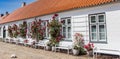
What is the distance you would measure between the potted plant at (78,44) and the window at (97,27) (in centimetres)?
87

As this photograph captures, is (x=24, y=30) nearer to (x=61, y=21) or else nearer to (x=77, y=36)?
(x=61, y=21)

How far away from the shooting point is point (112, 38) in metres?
13.6

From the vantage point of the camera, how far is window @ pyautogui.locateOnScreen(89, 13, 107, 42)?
47.3 feet

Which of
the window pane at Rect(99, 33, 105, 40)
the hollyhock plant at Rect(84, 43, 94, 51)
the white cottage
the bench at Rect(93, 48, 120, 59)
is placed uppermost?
the white cottage

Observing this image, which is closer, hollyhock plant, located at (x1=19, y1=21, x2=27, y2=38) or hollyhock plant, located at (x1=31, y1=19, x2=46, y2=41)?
hollyhock plant, located at (x1=31, y1=19, x2=46, y2=41)

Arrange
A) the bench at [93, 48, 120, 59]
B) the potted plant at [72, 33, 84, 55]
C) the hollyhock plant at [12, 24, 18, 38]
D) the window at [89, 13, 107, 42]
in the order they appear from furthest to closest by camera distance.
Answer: the hollyhock plant at [12, 24, 18, 38] < the potted plant at [72, 33, 84, 55] < the window at [89, 13, 107, 42] < the bench at [93, 48, 120, 59]

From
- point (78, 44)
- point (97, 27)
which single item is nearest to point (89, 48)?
point (78, 44)

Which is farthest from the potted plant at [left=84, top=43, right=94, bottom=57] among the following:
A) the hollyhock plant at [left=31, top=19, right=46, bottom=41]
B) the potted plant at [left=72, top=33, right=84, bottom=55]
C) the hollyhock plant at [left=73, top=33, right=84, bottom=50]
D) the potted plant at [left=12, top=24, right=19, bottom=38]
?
the potted plant at [left=12, top=24, right=19, bottom=38]

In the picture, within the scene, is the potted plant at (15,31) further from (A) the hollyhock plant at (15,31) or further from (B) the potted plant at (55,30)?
(B) the potted plant at (55,30)

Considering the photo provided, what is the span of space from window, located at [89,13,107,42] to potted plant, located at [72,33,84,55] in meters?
0.87

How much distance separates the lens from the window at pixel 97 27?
14.4 meters

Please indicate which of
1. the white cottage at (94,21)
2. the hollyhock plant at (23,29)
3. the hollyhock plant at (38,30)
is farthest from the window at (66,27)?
the hollyhock plant at (23,29)

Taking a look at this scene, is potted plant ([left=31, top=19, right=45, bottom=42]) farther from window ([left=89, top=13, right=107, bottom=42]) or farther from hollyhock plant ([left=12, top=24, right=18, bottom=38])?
hollyhock plant ([left=12, top=24, right=18, bottom=38])

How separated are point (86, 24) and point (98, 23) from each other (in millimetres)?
1113
